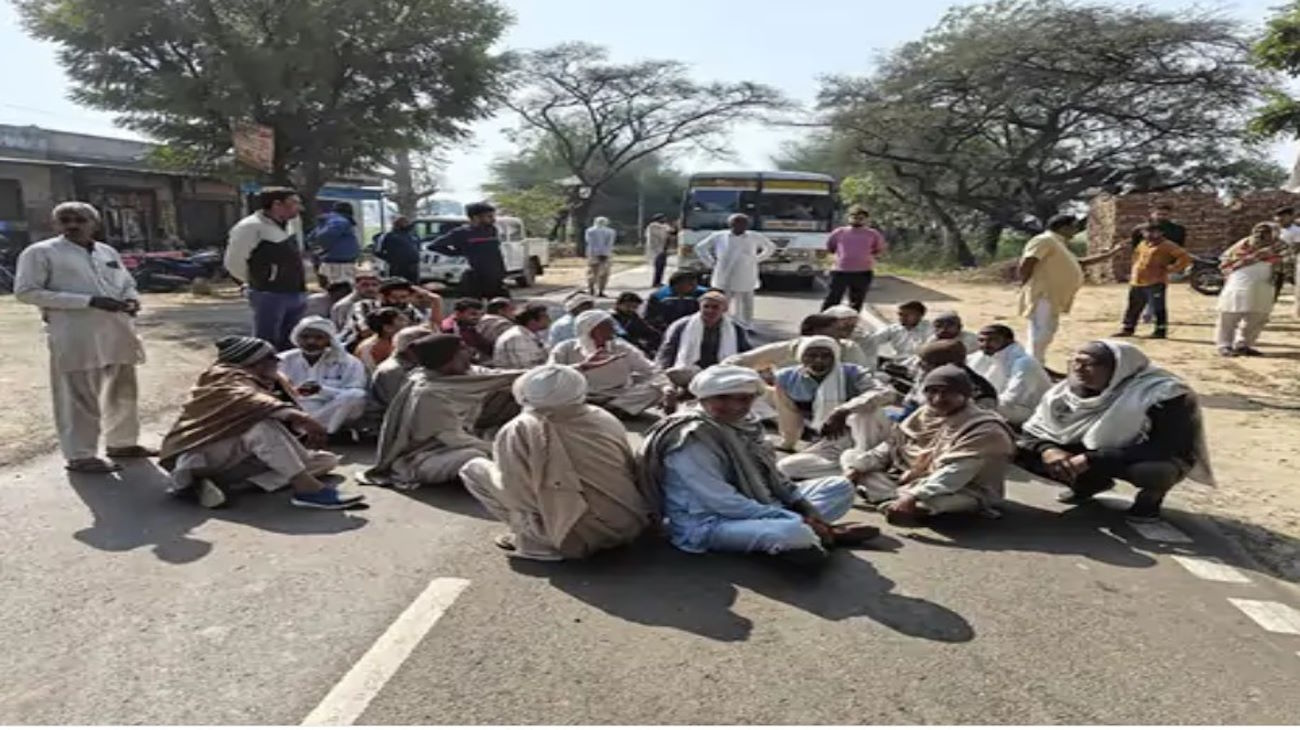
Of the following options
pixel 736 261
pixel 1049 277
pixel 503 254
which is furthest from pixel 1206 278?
pixel 503 254

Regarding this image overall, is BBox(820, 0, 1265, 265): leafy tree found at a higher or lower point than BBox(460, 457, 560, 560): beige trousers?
higher

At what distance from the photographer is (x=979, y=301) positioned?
18.7 metres

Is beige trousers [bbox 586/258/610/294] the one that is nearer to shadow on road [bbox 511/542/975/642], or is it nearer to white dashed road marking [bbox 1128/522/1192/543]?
white dashed road marking [bbox 1128/522/1192/543]

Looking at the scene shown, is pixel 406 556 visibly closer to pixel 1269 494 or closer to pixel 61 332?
pixel 61 332

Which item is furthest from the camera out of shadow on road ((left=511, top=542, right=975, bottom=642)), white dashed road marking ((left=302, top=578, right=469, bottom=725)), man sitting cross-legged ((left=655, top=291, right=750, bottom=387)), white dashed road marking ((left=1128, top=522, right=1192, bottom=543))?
man sitting cross-legged ((left=655, top=291, right=750, bottom=387))

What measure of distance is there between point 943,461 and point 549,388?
81.5 inches

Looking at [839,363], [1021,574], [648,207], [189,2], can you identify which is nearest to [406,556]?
[1021,574]

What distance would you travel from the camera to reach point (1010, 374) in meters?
6.26

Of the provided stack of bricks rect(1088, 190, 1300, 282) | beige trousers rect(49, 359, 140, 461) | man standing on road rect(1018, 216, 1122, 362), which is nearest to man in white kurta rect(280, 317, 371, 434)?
beige trousers rect(49, 359, 140, 461)

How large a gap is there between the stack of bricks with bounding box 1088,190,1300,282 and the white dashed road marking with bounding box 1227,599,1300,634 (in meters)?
18.5

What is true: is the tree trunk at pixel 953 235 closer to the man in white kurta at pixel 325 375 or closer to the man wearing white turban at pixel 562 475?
the man in white kurta at pixel 325 375

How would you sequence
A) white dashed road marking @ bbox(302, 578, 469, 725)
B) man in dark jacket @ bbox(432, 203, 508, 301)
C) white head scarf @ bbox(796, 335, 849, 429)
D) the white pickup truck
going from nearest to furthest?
white dashed road marking @ bbox(302, 578, 469, 725)
white head scarf @ bbox(796, 335, 849, 429)
man in dark jacket @ bbox(432, 203, 508, 301)
the white pickup truck

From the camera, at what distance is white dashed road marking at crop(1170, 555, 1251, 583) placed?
422 cm

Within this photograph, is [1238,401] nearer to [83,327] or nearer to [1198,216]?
[83,327]
